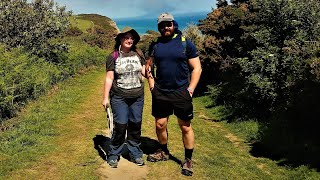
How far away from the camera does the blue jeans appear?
7.25 m

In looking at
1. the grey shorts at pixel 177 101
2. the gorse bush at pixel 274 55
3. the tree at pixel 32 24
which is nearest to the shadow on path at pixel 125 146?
the grey shorts at pixel 177 101

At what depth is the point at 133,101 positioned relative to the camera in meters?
7.41

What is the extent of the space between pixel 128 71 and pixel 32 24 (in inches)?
666

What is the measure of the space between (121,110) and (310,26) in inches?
372

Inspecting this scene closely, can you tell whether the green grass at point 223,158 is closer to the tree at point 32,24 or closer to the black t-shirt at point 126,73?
the black t-shirt at point 126,73

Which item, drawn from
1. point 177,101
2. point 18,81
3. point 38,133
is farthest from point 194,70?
point 18,81

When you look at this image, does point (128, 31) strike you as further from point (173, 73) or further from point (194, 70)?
point (194, 70)

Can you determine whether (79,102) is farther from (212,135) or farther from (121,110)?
(121,110)

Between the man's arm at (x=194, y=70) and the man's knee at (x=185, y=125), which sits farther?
the man's knee at (x=185, y=125)

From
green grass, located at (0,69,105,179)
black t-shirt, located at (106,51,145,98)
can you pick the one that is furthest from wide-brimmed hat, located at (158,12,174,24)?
green grass, located at (0,69,105,179)

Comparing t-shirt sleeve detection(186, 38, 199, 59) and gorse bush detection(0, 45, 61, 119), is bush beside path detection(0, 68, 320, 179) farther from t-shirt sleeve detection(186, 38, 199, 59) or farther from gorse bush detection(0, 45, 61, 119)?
t-shirt sleeve detection(186, 38, 199, 59)

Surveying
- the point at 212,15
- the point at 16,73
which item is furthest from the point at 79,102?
the point at 212,15

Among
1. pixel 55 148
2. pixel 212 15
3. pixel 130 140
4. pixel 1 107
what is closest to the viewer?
pixel 130 140

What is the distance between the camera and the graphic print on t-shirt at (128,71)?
23.5 feet
